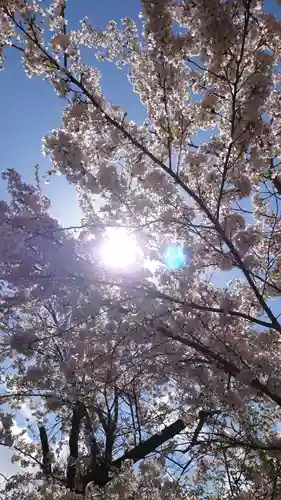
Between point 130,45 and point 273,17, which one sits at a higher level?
point 130,45

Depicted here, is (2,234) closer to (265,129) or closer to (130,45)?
(130,45)

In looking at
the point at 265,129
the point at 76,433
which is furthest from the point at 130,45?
the point at 76,433

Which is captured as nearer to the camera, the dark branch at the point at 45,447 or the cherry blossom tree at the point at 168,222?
the cherry blossom tree at the point at 168,222

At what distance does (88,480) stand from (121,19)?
286 inches

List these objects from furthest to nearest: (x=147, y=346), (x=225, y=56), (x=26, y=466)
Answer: (x=26, y=466) < (x=147, y=346) < (x=225, y=56)

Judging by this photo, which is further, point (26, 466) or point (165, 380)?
point (26, 466)

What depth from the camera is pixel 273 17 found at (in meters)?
3.71

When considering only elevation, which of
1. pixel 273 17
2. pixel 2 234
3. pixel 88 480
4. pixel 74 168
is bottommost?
pixel 88 480

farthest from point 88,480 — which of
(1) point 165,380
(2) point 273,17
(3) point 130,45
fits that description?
(2) point 273,17

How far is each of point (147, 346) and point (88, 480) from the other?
379cm

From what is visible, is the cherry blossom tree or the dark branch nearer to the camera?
the cherry blossom tree

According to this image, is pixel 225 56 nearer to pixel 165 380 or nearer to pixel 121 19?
pixel 121 19

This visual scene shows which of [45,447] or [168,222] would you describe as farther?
[45,447]

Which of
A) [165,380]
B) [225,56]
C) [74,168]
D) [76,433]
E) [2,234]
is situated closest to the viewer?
[225,56]
